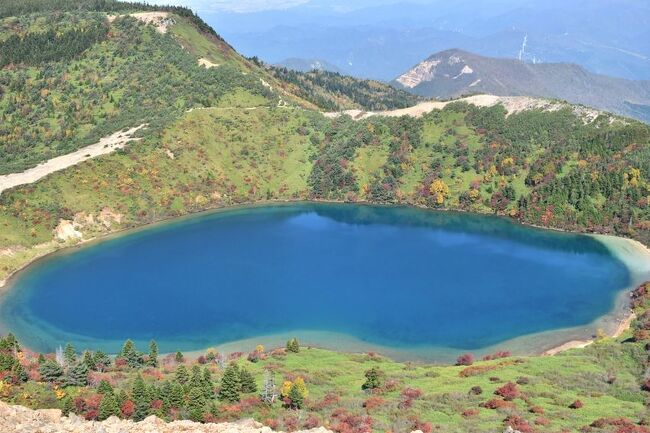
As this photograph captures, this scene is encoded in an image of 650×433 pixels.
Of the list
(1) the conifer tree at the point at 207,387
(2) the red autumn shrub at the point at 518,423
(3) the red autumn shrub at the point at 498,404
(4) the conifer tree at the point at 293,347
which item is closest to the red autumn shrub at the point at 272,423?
(1) the conifer tree at the point at 207,387

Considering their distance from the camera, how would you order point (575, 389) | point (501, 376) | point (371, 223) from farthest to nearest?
point (371, 223) < point (501, 376) < point (575, 389)

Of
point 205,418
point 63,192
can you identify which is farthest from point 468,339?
point 63,192

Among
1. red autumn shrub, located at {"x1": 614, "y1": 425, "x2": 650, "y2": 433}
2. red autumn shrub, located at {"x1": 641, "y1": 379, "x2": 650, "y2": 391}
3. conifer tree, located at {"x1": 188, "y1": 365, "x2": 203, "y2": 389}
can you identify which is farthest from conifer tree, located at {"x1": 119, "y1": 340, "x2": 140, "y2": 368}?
red autumn shrub, located at {"x1": 641, "y1": 379, "x2": 650, "y2": 391}

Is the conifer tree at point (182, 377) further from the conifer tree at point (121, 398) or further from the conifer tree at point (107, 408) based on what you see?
the conifer tree at point (107, 408)

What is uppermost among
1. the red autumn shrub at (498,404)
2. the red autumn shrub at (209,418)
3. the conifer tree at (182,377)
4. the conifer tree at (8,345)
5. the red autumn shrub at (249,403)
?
the red autumn shrub at (498,404)

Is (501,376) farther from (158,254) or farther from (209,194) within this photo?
(209,194)

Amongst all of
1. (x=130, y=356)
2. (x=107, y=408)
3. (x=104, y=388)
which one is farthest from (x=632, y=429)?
(x=130, y=356)

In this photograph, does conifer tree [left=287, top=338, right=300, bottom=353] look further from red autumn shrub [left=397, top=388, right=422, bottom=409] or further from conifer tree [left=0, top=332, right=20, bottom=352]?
conifer tree [left=0, top=332, right=20, bottom=352]
